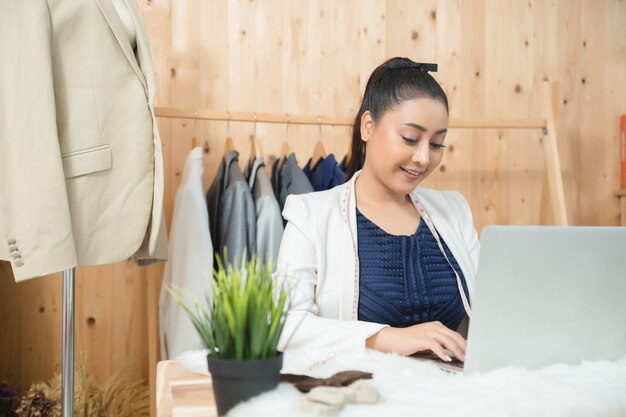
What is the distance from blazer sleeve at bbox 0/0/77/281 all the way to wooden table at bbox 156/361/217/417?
0.66 m

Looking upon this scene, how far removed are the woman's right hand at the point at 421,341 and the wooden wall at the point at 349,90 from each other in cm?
115

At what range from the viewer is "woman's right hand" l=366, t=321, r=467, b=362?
1.04m

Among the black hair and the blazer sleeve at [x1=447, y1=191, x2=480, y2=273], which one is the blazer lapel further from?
the blazer sleeve at [x1=447, y1=191, x2=480, y2=273]

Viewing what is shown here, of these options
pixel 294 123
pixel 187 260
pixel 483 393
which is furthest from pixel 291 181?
pixel 483 393

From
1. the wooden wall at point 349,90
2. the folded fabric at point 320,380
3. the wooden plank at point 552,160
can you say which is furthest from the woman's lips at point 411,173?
the wooden plank at point 552,160

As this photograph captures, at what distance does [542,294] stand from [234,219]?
1.30 m

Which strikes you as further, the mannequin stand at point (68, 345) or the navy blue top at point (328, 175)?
the navy blue top at point (328, 175)

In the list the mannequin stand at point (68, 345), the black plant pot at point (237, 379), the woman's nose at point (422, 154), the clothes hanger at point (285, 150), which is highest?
the clothes hanger at point (285, 150)

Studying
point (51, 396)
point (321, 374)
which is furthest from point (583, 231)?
point (51, 396)

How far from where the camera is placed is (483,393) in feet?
2.46

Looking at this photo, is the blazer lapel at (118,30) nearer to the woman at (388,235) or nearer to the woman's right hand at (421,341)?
the woman at (388,235)

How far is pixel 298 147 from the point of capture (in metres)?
2.60

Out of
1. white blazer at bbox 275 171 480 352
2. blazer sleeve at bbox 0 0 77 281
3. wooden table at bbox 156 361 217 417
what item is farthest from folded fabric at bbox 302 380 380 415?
blazer sleeve at bbox 0 0 77 281

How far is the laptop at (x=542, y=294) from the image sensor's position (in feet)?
2.59
